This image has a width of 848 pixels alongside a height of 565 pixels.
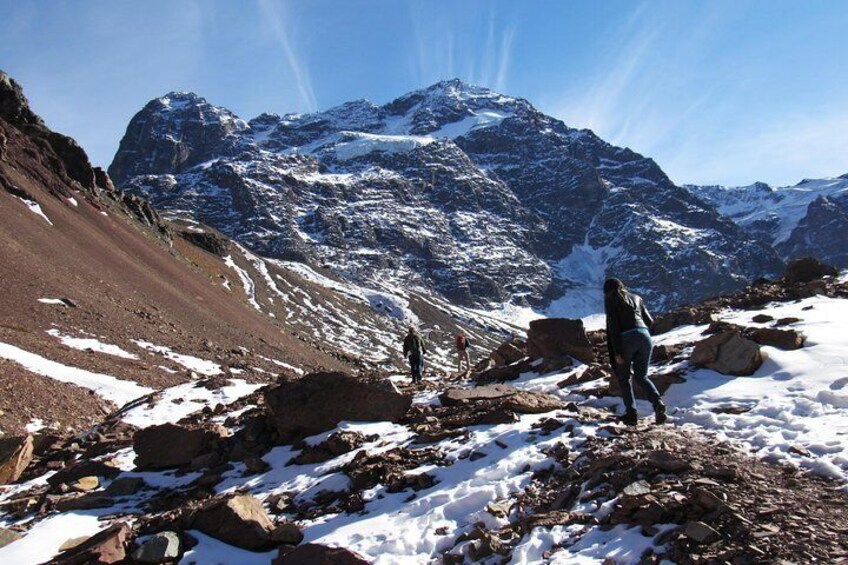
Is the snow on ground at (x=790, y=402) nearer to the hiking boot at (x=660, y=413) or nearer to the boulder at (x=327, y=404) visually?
the hiking boot at (x=660, y=413)

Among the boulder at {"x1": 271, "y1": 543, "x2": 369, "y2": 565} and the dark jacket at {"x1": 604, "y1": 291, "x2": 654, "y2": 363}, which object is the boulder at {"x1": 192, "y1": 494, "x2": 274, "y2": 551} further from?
the dark jacket at {"x1": 604, "y1": 291, "x2": 654, "y2": 363}

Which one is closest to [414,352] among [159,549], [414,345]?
[414,345]

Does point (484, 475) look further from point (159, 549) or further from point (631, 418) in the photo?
point (159, 549)

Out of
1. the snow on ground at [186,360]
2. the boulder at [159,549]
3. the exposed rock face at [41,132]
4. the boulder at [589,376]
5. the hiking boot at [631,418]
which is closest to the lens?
the boulder at [159,549]

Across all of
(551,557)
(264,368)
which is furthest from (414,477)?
(264,368)

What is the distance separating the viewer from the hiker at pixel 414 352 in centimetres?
2133

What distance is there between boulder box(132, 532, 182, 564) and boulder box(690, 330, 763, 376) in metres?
10.0

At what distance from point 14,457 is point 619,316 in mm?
13450

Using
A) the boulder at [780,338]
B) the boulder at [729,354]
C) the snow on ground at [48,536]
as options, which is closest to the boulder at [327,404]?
the snow on ground at [48,536]

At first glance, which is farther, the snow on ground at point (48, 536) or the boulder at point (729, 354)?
the boulder at point (729, 354)

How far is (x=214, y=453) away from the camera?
39.3 feet

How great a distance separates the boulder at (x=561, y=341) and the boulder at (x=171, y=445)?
8.96 m

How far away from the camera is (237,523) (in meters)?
7.71

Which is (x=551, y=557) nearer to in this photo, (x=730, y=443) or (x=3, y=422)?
(x=730, y=443)
